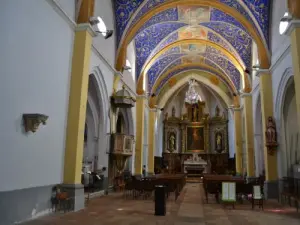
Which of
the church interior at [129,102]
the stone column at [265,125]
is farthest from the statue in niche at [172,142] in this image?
the stone column at [265,125]

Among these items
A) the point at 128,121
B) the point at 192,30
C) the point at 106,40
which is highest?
the point at 192,30

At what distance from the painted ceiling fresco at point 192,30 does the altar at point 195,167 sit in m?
8.00

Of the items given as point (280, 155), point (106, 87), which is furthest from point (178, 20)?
point (280, 155)

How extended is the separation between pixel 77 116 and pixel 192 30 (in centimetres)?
987

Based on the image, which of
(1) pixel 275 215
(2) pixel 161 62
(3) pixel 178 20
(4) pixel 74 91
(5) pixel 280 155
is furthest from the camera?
(2) pixel 161 62

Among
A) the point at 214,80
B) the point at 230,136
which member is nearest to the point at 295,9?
the point at 214,80

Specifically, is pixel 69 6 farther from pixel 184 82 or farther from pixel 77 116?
pixel 184 82

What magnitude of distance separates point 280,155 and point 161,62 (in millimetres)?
10512

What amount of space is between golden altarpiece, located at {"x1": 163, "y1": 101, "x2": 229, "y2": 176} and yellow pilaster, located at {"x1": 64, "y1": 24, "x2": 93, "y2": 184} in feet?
57.2

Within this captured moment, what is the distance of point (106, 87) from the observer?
439 inches

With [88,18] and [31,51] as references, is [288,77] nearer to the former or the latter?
[88,18]

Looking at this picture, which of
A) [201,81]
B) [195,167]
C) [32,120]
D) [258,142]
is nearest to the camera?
[32,120]

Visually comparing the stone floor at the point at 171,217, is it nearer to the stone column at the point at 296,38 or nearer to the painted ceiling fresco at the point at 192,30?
the stone column at the point at 296,38

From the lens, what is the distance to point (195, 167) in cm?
2391
